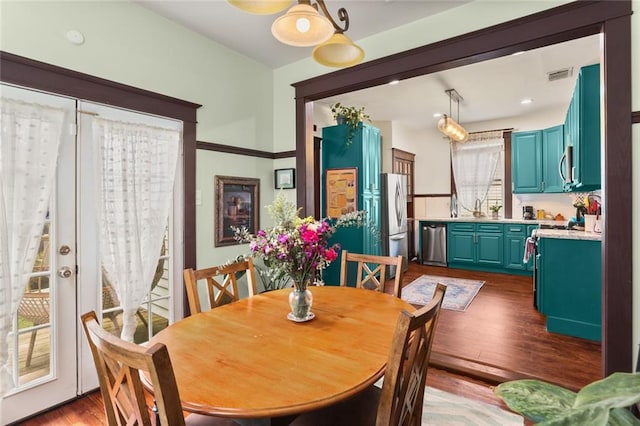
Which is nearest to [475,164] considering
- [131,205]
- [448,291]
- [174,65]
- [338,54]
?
[448,291]

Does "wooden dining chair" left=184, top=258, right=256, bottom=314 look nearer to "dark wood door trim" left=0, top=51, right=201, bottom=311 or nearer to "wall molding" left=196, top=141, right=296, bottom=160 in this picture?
"dark wood door trim" left=0, top=51, right=201, bottom=311

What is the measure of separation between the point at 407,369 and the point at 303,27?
149 cm

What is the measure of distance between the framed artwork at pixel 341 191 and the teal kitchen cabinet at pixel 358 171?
0.05m

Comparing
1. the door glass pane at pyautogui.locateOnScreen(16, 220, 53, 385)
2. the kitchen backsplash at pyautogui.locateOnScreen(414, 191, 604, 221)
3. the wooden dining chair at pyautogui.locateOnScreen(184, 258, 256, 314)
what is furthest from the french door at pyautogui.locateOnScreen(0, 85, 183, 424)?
the kitchen backsplash at pyautogui.locateOnScreen(414, 191, 604, 221)

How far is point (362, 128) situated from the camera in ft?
14.6

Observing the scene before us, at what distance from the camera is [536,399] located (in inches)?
20.5

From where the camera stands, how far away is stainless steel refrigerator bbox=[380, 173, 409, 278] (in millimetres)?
5051

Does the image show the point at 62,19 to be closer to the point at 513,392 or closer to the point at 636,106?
the point at 513,392

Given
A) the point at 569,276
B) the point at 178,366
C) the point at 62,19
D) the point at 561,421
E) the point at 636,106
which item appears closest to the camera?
the point at 561,421

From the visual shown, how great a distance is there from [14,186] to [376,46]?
2.75 metres

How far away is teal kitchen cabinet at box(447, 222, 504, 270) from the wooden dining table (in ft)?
14.9

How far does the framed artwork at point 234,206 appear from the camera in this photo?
2990 mm

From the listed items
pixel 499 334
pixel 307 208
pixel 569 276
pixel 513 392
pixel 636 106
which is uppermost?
pixel 636 106

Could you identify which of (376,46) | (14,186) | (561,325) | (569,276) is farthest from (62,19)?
(561,325)
